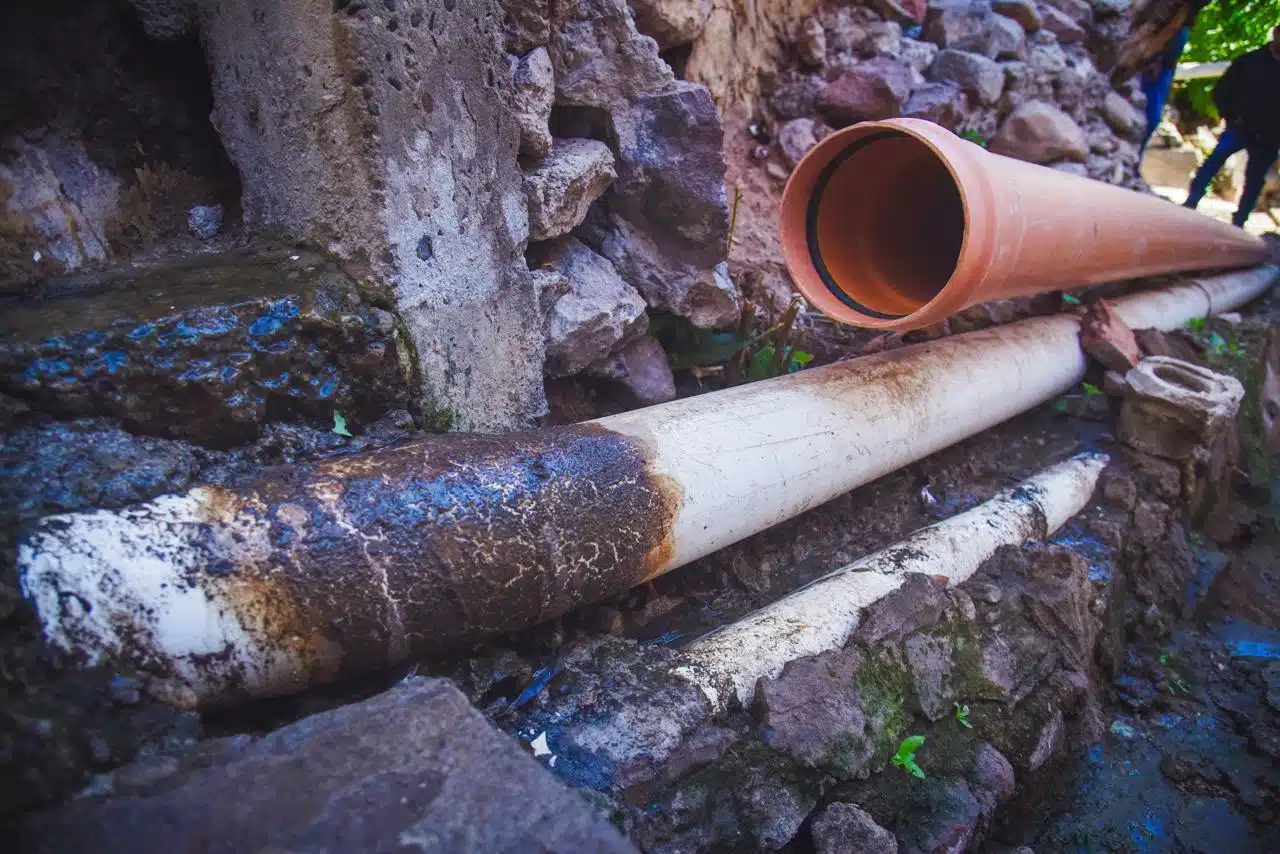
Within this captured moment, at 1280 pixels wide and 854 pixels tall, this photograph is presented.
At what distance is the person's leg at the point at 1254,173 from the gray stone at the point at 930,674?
21.4 feet

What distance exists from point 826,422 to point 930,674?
30.2 inches

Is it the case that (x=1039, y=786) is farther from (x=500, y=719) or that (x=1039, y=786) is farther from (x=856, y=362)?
(x=500, y=719)

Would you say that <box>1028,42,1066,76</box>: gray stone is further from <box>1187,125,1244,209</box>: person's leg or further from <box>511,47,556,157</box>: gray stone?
<box>511,47,556,157</box>: gray stone

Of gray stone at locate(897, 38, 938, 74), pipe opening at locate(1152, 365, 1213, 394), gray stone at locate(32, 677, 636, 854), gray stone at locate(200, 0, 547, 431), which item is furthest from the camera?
gray stone at locate(897, 38, 938, 74)

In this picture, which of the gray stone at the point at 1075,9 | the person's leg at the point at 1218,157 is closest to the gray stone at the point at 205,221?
the gray stone at the point at 1075,9

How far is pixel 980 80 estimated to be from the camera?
4.48 m

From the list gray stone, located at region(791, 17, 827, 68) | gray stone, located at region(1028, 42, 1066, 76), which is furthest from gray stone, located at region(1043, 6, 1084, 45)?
gray stone, located at region(791, 17, 827, 68)

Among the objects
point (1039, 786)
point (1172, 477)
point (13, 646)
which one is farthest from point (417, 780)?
point (1172, 477)

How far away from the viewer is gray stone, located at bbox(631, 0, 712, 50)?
2752 mm

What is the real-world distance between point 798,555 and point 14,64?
243 centimetres

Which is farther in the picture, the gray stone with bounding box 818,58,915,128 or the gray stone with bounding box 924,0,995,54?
the gray stone with bounding box 924,0,995,54

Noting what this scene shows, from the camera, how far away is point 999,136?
4793 mm

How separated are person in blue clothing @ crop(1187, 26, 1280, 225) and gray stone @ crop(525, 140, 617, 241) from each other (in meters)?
6.04

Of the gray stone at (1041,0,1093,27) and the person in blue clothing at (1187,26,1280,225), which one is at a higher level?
the gray stone at (1041,0,1093,27)
